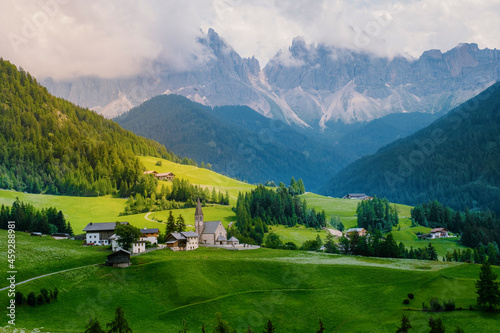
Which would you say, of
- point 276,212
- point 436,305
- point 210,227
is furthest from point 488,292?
point 276,212

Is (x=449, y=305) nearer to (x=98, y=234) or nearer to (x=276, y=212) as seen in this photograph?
→ (x=98, y=234)

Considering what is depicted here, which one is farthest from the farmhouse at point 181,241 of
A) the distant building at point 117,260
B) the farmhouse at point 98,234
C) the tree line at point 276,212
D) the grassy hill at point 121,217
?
the tree line at point 276,212

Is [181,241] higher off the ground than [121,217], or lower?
lower

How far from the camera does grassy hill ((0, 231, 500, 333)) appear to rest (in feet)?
227

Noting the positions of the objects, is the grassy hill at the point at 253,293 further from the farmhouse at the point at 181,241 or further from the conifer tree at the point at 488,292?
the farmhouse at the point at 181,241

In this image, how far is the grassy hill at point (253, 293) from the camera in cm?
6919

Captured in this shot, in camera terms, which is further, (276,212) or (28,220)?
(276,212)

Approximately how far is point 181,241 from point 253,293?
130 feet

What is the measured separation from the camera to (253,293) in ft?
272

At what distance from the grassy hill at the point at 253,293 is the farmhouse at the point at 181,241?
1370 cm

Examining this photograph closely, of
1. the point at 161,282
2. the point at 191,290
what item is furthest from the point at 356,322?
the point at 161,282

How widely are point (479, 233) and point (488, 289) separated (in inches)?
4354

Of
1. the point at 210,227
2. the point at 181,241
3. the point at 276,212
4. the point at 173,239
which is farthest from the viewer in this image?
the point at 276,212

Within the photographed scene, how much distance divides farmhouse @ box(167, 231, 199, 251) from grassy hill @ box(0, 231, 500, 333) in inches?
539
